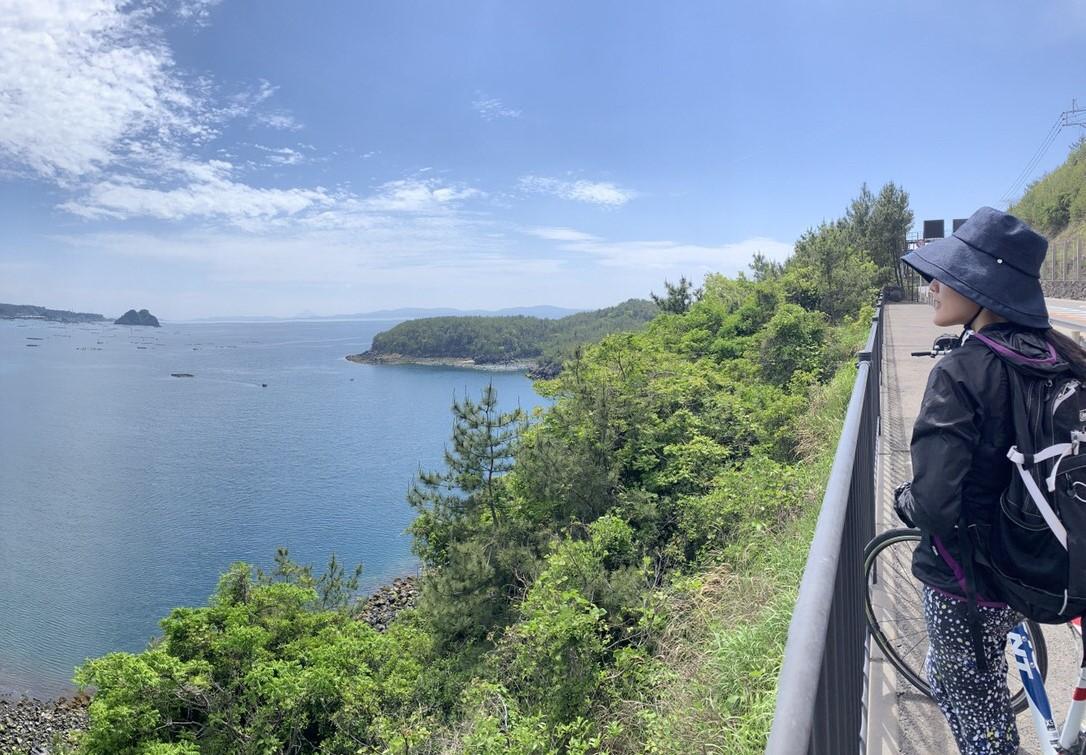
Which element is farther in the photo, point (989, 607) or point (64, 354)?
point (64, 354)

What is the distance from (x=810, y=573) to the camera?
145 centimetres

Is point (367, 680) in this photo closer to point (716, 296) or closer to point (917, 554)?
point (917, 554)

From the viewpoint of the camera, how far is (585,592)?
10984 millimetres

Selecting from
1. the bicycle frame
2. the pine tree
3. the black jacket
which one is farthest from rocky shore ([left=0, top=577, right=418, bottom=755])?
the black jacket

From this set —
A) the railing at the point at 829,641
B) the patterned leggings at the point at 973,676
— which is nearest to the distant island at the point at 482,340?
the railing at the point at 829,641

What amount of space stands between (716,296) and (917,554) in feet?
92.5

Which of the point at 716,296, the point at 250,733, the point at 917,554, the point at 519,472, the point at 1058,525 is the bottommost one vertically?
the point at 250,733

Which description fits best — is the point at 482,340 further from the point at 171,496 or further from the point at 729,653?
the point at 729,653

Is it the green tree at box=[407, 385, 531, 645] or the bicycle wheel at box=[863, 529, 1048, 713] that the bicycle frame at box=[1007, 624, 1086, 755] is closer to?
the bicycle wheel at box=[863, 529, 1048, 713]

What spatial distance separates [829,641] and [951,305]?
3.50ft

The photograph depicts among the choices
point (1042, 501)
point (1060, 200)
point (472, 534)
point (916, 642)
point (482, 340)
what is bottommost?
point (472, 534)

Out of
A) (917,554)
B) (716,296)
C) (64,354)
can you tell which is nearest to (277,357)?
(64,354)

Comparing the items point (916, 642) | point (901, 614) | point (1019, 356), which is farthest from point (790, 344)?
point (1019, 356)

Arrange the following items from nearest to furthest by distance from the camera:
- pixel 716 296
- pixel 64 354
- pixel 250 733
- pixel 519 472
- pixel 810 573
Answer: pixel 810 573, pixel 250 733, pixel 519 472, pixel 716 296, pixel 64 354
